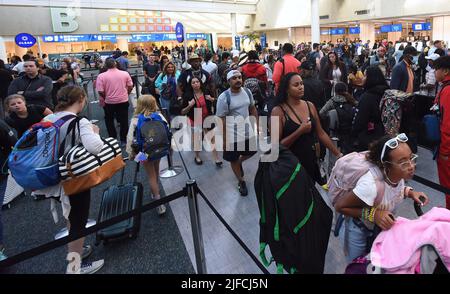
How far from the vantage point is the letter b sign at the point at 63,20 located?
27.9 meters

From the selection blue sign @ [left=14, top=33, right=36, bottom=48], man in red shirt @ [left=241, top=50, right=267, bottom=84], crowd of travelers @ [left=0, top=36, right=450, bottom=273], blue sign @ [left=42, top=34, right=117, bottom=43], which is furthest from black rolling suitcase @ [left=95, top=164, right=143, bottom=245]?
blue sign @ [left=42, top=34, right=117, bottom=43]

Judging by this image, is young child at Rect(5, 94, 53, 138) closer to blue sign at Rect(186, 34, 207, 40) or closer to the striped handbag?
the striped handbag

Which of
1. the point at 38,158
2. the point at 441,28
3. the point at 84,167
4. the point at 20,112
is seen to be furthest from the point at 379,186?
the point at 441,28

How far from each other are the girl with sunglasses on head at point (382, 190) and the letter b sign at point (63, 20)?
31.6 metres

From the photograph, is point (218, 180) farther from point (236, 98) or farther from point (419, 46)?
point (419, 46)

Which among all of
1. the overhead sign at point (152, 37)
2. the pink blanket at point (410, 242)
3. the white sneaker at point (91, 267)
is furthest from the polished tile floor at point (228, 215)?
the overhead sign at point (152, 37)

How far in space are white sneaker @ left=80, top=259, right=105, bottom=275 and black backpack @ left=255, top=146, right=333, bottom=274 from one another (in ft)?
6.05

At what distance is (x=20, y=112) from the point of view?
3.73m

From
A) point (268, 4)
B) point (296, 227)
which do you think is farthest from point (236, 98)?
point (268, 4)

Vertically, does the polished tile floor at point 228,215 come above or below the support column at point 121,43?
below

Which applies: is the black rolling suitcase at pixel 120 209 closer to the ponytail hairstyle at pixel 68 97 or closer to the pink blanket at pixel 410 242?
the ponytail hairstyle at pixel 68 97

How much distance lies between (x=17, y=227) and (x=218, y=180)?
2.71 m

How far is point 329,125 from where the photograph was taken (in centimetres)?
392

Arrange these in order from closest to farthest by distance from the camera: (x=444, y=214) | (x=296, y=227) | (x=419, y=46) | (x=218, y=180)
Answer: (x=444, y=214) < (x=296, y=227) < (x=218, y=180) < (x=419, y=46)
